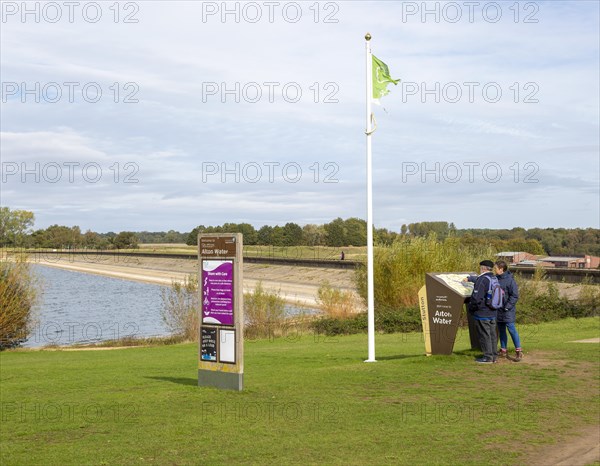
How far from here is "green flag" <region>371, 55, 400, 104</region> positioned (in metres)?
17.1

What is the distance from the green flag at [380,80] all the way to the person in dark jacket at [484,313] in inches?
195

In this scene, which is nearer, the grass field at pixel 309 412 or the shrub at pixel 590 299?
the grass field at pixel 309 412

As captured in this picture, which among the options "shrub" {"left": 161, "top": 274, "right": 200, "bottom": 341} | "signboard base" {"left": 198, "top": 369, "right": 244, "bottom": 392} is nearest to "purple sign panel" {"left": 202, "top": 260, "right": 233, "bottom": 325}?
"signboard base" {"left": 198, "top": 369, "right": 244, "bottom": 392}

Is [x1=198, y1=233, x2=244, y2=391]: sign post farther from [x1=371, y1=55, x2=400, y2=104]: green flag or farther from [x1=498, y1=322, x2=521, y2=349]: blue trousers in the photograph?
[x1=371, y1=55, x2=400, y2=104]: green flag

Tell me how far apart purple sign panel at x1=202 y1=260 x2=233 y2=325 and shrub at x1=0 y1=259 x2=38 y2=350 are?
22.5 m

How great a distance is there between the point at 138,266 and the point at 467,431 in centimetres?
12443

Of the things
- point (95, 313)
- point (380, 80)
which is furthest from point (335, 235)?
point (380, 80)

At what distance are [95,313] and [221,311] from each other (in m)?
45.8

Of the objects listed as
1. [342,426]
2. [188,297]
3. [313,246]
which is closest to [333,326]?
[188,297]

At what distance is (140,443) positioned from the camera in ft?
29.0

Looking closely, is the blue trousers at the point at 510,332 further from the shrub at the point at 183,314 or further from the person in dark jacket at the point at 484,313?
the shrub at the point at 183,314

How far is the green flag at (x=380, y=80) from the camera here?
1711 centimetres

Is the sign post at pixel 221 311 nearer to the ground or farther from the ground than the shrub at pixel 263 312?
farther from the ground

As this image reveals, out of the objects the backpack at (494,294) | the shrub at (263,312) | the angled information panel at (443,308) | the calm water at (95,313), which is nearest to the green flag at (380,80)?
the angled information panel at (443,308)
